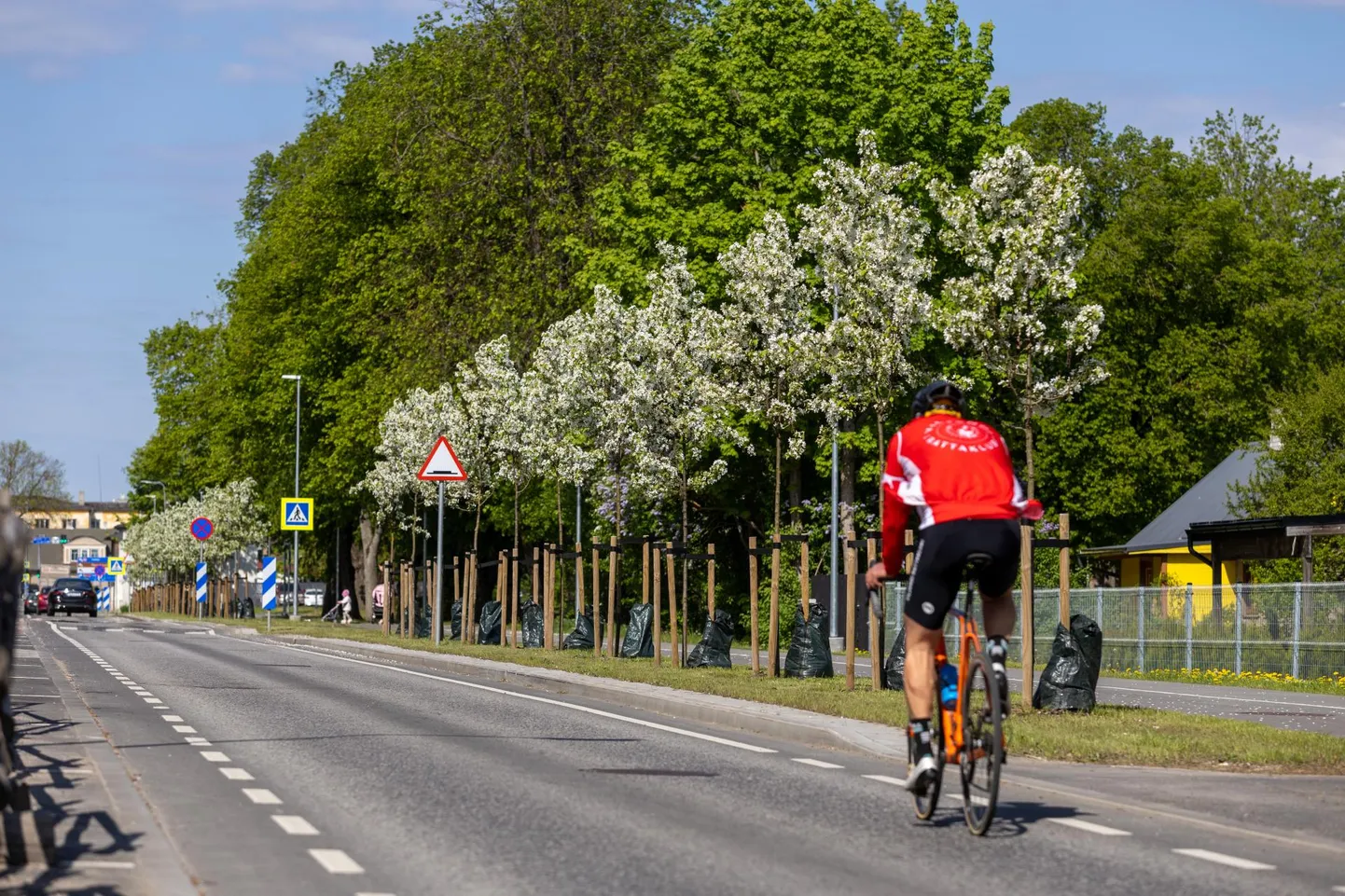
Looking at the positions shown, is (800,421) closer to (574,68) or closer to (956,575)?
(574,68)

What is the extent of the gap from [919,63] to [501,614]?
1802 cm

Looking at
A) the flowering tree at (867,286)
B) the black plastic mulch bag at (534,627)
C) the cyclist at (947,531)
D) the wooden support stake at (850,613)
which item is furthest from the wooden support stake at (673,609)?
the cyclist at (947,531)

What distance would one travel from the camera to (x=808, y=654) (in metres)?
23.6

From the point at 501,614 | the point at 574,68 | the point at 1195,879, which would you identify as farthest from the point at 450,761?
the point at 574,68

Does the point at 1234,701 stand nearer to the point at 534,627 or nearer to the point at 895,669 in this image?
the point at 895,669

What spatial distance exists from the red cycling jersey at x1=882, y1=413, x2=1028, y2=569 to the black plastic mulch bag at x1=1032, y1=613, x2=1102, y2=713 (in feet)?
24.7

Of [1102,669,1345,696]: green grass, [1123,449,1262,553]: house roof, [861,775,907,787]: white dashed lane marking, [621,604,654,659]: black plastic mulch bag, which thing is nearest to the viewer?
[861,775,907,787]: white dashed lane marking

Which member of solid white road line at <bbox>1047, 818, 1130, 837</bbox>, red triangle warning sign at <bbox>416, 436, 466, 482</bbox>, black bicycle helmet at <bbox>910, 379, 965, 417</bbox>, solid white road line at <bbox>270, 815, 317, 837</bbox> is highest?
red triangle warning sign at <bbox>416, 436, 466, 482</bbox>

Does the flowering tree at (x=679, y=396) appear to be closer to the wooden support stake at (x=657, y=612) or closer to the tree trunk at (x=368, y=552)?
the wooden support stake at (x=657, y=612)

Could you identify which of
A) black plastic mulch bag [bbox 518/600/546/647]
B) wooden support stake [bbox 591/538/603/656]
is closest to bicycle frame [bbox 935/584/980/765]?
wooden support stake [bbox 591/538/603/656]

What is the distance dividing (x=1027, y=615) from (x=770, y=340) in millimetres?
11950

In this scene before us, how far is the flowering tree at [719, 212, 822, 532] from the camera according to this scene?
2930 centimetres

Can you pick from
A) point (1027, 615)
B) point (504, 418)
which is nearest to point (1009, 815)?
point (1027, 615)

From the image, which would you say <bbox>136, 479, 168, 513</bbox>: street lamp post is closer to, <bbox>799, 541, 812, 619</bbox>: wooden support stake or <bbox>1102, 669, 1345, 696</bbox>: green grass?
<bbox>1102, 669, 1345, 696</bbox>: green grass
